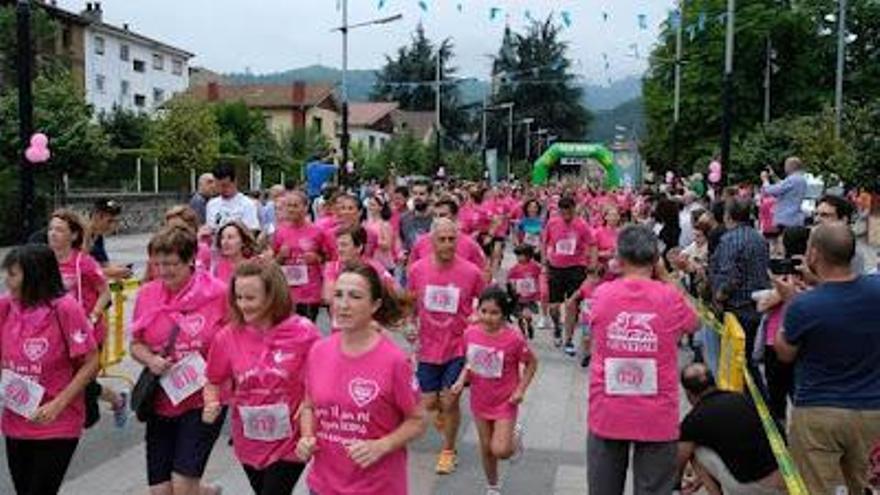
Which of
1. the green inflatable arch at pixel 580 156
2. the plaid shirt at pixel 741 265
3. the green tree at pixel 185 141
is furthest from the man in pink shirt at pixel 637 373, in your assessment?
the green inflatable arch at pixel 580 156

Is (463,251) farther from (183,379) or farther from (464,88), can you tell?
(464,88)

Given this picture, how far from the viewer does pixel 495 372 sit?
269 inches

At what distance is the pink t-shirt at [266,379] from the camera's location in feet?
15.9

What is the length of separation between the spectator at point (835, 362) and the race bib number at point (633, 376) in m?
0.66

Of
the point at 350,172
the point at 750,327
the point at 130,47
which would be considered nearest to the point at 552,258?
the point at 750,327

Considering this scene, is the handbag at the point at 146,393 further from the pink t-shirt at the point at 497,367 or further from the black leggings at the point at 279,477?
the pink t-shirt at the point at 497,367

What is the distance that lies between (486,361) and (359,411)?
2712mm

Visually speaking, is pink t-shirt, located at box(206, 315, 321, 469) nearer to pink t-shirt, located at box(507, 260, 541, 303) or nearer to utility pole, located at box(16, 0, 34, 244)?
pink t-shirt, located at box(507, 260, 541, 303)

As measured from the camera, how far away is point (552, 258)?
13453 mm

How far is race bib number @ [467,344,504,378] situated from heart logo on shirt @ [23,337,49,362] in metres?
2.69

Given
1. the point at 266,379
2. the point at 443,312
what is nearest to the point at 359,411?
the point at 266,379

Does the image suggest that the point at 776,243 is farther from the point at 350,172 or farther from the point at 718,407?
the point at 350,172

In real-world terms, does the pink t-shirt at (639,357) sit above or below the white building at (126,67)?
below

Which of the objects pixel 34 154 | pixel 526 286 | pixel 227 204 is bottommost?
pixel 526 286
